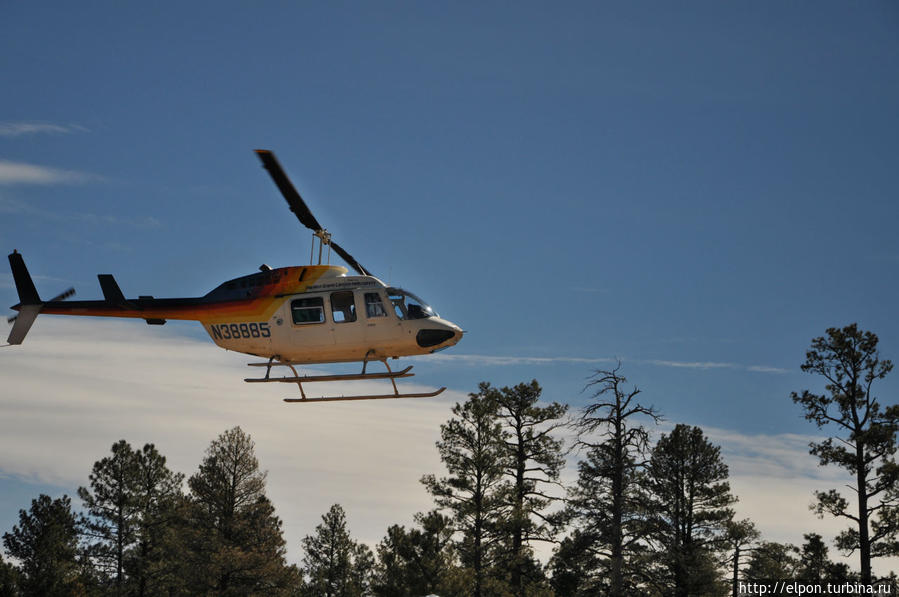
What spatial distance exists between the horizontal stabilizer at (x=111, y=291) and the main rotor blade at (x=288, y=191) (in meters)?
6.70

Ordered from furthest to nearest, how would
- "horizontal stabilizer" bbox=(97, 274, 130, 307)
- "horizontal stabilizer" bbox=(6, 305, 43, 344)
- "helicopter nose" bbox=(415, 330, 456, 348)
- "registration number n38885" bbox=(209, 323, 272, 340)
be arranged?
"horizontal stabilizer" bbox=(6, 305, 43, 344), "horizontal stabilizer" bbox=(97, 274, 130, 307), "registration number n38885" bbox=(209, 323, 272, 340), "helicopter nose" bbox=(415, 330, 456, 348)

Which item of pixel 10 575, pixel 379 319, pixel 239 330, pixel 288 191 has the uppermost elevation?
pixel 288 191

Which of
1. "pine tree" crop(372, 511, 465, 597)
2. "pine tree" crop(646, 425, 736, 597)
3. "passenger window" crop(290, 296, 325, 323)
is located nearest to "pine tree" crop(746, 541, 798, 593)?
"pine tree" crop(646, 425, 736, 597)

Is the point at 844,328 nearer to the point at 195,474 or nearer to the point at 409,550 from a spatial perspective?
the point at 409,550

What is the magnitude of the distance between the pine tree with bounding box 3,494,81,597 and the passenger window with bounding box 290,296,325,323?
98.6 ft

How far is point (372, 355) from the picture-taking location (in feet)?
90.0

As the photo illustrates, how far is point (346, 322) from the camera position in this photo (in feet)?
89.4

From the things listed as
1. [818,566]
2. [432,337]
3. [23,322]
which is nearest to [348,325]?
[432,337]

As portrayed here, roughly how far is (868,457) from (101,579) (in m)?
39.6

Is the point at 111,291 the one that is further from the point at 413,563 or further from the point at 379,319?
the point at 413,563

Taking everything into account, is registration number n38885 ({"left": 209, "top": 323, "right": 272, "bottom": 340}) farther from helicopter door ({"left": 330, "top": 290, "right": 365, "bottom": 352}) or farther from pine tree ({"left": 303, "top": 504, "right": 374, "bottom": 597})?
pine tree ({"left": 303, "top": 504, "right": 374, "bottom": 597})

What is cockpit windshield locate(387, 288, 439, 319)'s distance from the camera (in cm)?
2716

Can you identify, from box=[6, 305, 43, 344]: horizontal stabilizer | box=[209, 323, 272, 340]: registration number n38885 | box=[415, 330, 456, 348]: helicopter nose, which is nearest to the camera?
box=[415, 330, 456, 348]: helicopter nose

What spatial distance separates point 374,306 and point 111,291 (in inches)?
356
